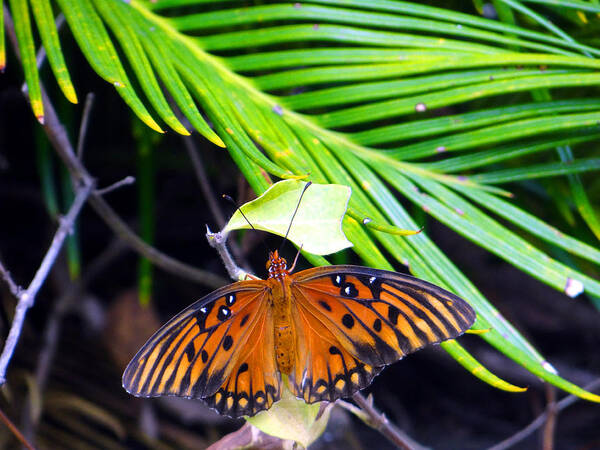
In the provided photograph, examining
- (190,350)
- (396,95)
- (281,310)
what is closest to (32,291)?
(190,350)

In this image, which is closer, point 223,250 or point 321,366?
point 223,250

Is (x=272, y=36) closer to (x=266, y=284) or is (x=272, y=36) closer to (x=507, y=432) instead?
(x=266, y=284)

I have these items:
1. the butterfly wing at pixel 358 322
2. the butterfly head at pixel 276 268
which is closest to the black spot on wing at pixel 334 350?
the butterfly wing at pixel 358 322

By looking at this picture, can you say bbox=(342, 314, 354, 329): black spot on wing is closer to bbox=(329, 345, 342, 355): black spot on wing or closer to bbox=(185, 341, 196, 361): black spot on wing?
bbox=(329, 345, 342, 355): black spot on wing

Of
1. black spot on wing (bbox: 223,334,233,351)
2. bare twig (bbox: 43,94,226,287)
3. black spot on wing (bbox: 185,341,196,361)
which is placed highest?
bare twig (bbox: 43,94,226,287)

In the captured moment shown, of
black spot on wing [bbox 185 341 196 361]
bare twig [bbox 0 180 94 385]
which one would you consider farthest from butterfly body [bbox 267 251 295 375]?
bare twig [bbox 0 180 94 385]

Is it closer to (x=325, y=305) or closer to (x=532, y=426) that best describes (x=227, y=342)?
(x=325, y=305)

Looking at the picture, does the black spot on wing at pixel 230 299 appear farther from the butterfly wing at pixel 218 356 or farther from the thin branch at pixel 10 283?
the thin branch at pixel 10 283
